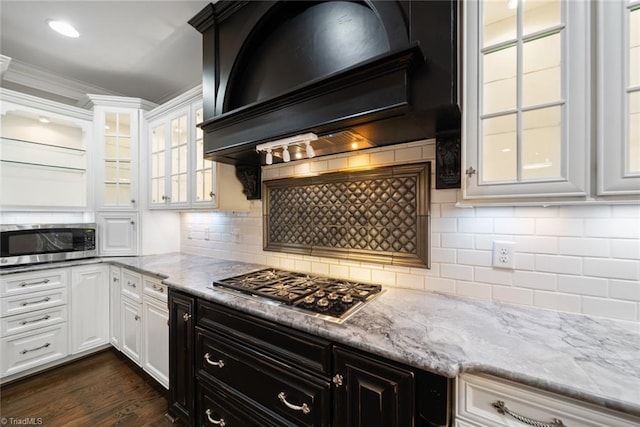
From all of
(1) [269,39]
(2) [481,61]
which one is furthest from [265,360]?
(1) [269,39]

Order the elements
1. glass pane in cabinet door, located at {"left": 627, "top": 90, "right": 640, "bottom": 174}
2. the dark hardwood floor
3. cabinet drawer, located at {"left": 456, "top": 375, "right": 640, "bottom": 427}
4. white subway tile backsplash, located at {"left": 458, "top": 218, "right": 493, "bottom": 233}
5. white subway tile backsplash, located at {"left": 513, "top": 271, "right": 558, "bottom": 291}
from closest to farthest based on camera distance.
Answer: cabinet drawer, located at {"left": 456, "top": 375, "right": 640, "bottom": 427} < glass pane in cabinet door, located at {"left": 627, "top": 90, "right": 640, "bottom": 174} < white subway tile backsplash, located at {"left": 513, "top": 271, "right": 558, "bottom": 291} < white subway tile backsplash, located at {"left": 458, "top": 218, "right": 493, "bottom": 233} < the dark hardwood floor

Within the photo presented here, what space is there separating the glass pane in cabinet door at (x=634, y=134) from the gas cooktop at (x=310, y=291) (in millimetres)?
1062

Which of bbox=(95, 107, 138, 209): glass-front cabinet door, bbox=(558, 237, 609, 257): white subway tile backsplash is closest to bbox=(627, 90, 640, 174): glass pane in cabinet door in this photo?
bbox=(558, 237, 609, 257): white subway tile backsplash

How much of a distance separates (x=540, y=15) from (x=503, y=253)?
3.16 feet

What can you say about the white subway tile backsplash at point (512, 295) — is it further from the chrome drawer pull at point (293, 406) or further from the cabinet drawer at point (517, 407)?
the chrome drawer pull at point (293, 406)

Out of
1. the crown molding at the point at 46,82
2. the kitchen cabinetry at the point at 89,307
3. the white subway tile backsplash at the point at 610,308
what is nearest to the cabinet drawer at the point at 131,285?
the kitchen cabinetry at the point at 89,307

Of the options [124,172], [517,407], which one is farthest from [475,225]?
[124,172]

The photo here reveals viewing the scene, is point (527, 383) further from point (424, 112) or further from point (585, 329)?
point (424, 112)

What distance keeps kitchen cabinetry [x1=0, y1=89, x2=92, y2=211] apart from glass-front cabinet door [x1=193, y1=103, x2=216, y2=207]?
1375 millimetres

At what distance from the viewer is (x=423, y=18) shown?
104 cm

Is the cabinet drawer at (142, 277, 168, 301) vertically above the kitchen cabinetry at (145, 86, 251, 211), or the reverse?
the kitchen cabinetry at (145, 86, 251, 211)

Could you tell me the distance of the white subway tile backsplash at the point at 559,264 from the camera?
1.12m

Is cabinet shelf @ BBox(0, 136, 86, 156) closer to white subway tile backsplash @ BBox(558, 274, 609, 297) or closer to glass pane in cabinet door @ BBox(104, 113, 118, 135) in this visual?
glass pane in cabinet door @ BBox(104, 113, 118, 135)

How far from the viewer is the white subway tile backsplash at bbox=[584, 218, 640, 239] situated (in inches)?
40.3
